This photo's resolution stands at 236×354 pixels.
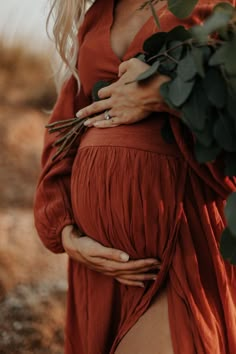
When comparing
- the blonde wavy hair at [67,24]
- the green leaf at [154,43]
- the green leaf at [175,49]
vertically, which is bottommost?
the green leaf at [175,49]

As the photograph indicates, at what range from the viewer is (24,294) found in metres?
3.50

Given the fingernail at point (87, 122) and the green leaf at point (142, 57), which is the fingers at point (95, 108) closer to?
the fingernail at point (87, 122)

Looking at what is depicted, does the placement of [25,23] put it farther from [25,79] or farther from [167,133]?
[167,133]

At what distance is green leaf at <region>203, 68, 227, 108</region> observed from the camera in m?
1.64

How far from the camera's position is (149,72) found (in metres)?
1.82

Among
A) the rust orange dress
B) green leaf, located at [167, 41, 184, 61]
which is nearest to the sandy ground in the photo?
the rust orange dress

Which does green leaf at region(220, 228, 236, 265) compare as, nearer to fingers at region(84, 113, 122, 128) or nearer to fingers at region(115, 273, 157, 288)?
fingers at region(115, 273, 157, 288)

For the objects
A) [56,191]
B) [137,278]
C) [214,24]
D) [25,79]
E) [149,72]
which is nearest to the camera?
[214,24]

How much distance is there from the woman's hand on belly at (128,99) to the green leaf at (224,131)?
0.59 feet

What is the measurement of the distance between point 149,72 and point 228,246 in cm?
37

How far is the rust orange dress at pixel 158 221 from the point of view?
1868 mm

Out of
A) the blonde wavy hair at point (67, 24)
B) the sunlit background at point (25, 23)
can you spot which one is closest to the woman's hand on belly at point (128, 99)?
the blonde wavy hair at point (67, 24)

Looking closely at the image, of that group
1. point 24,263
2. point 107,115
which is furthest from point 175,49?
point 24,263

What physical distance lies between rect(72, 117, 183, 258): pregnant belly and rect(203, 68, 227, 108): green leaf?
0.28 m
